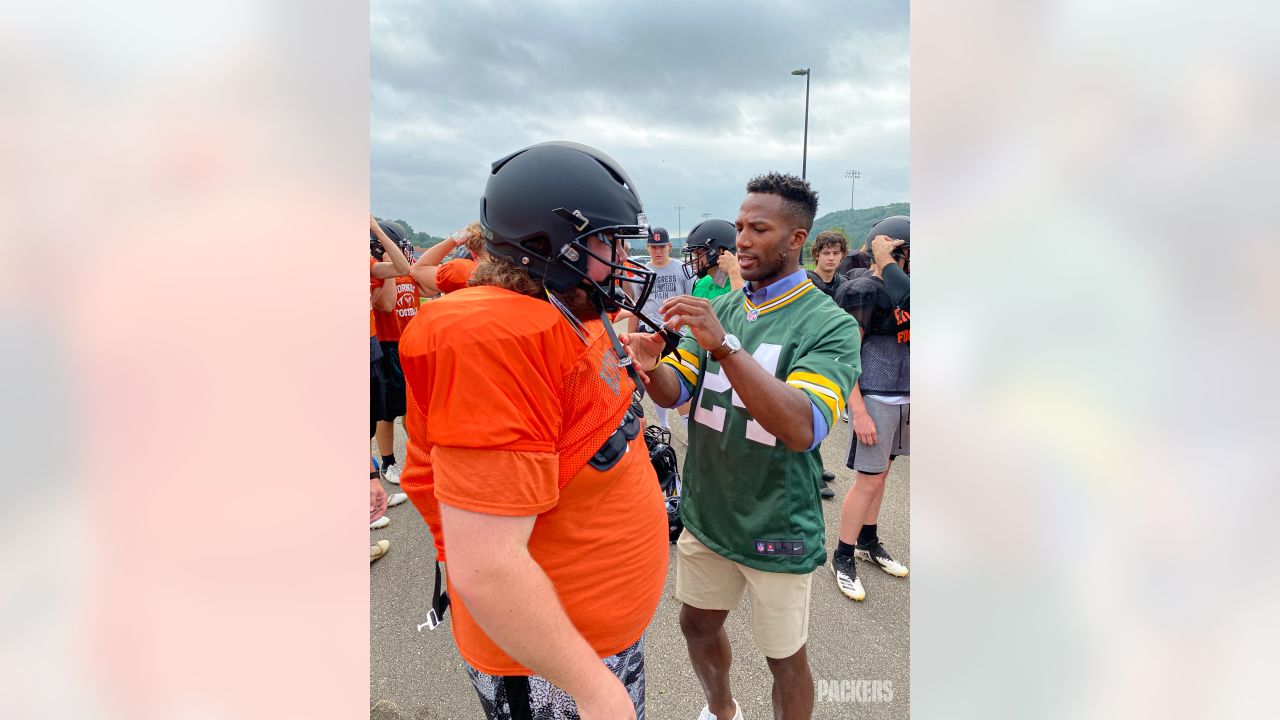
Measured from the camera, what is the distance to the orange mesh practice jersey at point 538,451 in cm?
87

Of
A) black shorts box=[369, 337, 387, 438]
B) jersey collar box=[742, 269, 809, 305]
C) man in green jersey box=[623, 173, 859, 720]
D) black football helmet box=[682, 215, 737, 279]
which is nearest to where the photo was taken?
man in green jersey box=[623, 173, 859, 720]

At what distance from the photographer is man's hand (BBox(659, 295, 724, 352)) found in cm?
168

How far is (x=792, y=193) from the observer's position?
7.60 feet

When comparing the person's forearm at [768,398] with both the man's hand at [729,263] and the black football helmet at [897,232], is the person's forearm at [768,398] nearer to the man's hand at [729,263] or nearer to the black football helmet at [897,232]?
the man's hand at [729,263]

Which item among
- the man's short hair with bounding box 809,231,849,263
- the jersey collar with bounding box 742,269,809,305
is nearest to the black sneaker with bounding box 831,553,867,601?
the jersey collar with bounding box 742,269,809,305

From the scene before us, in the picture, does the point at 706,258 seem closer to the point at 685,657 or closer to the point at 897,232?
the point at 897,232

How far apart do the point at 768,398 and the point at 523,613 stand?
1.08 metres

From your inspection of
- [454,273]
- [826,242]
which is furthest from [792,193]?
[826,242]

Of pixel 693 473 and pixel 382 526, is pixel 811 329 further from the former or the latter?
pixel 382 526

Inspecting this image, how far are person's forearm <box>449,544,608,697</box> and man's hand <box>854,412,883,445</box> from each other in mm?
3024

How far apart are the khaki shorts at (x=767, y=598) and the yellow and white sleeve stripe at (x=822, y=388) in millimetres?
717

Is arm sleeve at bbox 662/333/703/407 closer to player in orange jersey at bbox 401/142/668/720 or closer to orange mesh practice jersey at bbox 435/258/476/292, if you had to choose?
player in orange jersey at bbox 401/142/668/720
